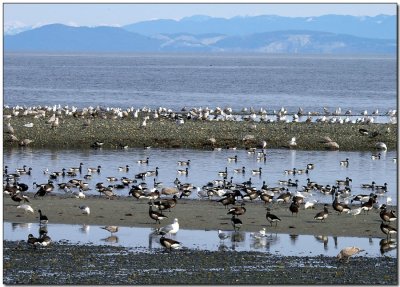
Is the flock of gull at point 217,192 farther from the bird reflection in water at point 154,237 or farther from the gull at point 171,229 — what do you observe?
the bird reflection in water at point 154,237

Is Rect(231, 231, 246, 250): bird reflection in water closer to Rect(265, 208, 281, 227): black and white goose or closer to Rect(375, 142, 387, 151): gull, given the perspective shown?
Rect(265, 208, 281, 227): black and white goose

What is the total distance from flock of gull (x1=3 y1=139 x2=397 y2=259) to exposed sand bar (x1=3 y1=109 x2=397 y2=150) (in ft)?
14.5

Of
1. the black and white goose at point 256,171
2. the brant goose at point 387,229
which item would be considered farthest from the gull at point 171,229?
the black and white goose at point 256,171

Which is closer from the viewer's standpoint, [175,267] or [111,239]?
[175,267]

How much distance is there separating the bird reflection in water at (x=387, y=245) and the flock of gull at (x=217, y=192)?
5 centimetres

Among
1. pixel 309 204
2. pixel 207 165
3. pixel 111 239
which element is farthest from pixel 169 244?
pixel 207 165

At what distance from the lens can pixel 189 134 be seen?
3716cm

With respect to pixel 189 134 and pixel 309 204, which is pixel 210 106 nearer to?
pixel 189 134

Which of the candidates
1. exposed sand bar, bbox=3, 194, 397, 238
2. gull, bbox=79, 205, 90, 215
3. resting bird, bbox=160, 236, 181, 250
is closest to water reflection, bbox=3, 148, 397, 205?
exposed sand bar, bbox=3, 194, 397, 238

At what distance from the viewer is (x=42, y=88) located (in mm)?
85062

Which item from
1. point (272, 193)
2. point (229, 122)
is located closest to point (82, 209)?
point (272, 193)

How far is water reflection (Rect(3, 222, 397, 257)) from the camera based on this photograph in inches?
698

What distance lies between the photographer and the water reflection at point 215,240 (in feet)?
58.1

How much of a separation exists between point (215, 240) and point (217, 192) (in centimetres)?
556
